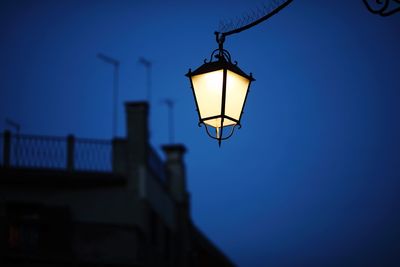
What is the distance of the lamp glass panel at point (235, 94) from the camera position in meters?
7.68

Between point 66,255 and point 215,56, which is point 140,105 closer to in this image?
point 66,255

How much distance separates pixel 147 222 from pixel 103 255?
190cm

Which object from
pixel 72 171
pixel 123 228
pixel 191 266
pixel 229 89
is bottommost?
pixel 191 266

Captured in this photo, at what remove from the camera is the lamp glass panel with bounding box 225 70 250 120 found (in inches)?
302

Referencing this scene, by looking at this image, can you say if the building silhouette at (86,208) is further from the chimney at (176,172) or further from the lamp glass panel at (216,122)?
the lamp glass panel at (216,122)

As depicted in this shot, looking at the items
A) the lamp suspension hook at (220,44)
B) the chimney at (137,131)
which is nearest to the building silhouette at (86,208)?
the chimney at (137,131)

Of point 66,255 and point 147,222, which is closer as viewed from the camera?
point 66,255

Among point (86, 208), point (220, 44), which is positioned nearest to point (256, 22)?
point (220, 44)

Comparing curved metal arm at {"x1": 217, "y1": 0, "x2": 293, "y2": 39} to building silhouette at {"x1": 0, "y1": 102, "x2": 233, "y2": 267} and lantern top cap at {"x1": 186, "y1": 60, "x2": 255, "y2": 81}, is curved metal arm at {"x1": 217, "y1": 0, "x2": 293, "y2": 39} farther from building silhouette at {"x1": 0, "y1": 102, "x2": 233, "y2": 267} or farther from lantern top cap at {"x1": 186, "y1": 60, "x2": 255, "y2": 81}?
building silhouette at {"x1": 0, "y1": 102, "x2": 233, "y2": 267}

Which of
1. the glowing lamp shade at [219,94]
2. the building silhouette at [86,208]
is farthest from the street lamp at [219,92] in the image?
the building silhouette at [86,208]

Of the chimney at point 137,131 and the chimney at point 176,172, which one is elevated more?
the chimney at point 137,131

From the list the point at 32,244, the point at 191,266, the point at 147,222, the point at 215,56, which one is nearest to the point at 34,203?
the point at 32,244

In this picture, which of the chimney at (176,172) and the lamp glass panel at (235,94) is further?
the chimney at (176,172)

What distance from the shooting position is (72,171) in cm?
2438
